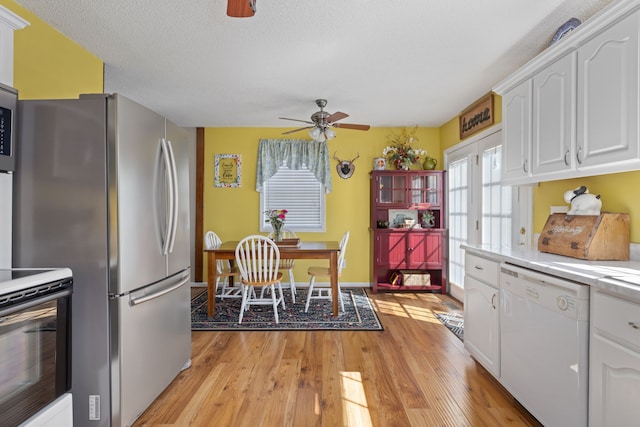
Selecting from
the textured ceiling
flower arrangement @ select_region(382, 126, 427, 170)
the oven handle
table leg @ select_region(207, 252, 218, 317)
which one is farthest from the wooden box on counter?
table leg @ select_region(207, 252, 218, 317)

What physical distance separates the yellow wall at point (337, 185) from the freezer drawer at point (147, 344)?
2.75 meters

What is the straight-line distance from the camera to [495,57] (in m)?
2.76

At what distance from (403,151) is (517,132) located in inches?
94.4

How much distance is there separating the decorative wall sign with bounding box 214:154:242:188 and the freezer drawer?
286 cm

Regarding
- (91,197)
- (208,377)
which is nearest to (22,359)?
(91,197)

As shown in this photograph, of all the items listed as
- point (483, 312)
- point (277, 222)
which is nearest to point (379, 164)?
point (277, 222)

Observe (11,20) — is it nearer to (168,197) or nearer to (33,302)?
(168,197)

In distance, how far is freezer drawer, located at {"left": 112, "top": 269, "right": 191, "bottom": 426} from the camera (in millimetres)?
1638

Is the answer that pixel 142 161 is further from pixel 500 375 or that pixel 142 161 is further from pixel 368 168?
pixel 368 168

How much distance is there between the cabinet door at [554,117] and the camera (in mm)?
1917

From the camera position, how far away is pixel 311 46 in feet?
8.38

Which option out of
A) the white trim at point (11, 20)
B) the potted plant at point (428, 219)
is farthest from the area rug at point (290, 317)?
the white trim at point (11, 20)

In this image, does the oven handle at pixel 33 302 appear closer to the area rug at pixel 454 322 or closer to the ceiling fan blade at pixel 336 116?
the ceiling fan blade at pixel 336 116

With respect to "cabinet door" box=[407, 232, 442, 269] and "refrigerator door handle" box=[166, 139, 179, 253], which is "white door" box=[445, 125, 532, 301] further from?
"refrigerator door handle" box=[166, 139, 179, 253]
